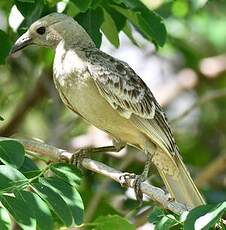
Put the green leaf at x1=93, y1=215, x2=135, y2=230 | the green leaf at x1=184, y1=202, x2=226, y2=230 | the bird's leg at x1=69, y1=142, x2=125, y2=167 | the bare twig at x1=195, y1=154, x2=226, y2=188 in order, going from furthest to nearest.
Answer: the bare twig at x1=195, y1=154, x2=226, y2=188 < the bird's leg at x1=69, y1=142, x2=125, y2=167 < the green leaf at x1=93, y1=215, x2=135, y2=230 < the green leaf at x1=184, y1=202, x2=226, y2=230

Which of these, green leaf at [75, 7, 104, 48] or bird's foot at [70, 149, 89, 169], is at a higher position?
green leaf at [75, 7, 104, 48]

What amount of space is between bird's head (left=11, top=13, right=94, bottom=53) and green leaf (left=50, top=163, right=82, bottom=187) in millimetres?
912

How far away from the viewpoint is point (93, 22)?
4.83m

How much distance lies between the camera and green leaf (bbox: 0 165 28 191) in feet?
12.3

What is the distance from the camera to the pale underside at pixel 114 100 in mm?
4805

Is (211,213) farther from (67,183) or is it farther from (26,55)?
(26,55)

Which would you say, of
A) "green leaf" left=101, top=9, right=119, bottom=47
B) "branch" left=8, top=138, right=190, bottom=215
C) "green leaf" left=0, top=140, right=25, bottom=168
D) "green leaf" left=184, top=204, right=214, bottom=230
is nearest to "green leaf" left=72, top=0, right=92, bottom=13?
"green leaf" left=101, top=9, right=119, bottom=47

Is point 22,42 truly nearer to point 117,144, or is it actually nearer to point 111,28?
point 111,28

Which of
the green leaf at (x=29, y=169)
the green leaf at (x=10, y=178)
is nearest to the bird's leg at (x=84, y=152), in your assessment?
the green leaf at (x=29, y=169)

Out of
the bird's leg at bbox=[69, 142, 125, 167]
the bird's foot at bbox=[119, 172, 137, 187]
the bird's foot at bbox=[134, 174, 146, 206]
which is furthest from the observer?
the bird's leg at bbox=[69, 142, 125, 167]

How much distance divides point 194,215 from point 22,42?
1740mm

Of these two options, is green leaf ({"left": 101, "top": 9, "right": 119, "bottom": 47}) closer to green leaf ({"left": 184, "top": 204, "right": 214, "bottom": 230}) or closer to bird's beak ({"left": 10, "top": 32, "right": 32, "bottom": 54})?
bird's beak ({"left": 10, "top": 32, "right": 32, "bottom": 54})

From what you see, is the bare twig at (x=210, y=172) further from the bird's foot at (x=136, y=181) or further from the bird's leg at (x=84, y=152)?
the bird's foot at (x=136, y=181)

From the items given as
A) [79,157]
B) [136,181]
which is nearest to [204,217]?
[136,181]
